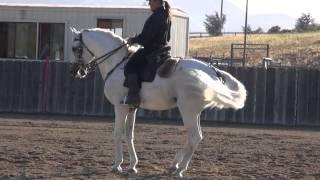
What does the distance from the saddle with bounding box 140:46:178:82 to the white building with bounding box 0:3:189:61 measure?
15301 millimetres

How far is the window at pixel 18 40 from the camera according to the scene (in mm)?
27672

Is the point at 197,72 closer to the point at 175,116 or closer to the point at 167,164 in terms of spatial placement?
the point at 167,164

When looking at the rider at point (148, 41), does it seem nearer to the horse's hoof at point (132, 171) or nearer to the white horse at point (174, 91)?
the white horse at point (174, 91)

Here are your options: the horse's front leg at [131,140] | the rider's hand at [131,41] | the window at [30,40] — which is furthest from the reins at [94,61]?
the window at [30,40]

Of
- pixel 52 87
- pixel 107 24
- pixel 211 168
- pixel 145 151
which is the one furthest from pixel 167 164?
pixel 107 24

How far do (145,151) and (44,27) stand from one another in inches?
560

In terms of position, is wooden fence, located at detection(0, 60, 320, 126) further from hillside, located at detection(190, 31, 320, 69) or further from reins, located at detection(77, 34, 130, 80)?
hillside, located at detection(190, 31, 320, 69)

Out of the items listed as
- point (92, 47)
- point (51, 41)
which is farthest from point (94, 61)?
point (51, 41)

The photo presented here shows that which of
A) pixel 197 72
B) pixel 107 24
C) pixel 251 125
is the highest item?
pixel 107 24

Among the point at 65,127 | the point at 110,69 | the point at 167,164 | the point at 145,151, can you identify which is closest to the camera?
the point at 110,69

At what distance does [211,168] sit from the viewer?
40.7 feet

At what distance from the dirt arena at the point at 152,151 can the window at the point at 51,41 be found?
6388mm

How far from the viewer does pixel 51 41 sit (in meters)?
27.7

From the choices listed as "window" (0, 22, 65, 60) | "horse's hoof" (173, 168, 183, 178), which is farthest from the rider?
"window" (0, 22, 65, 60)
